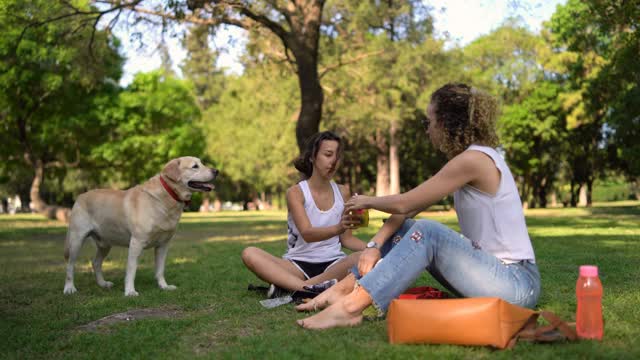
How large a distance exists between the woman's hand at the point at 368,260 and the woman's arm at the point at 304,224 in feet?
3.27

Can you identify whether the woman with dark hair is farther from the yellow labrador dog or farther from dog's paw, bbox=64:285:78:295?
dog's paw, bbox=64:285:78:295

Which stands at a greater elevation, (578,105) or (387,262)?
(578,105)

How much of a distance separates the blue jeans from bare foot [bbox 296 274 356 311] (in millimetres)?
527

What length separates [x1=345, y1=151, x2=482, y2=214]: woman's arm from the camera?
4402 millimetres

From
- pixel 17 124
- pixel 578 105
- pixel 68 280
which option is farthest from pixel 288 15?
pixel 578 105

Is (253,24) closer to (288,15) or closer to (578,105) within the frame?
(288,15)

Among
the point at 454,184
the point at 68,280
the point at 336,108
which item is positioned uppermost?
the point at 336,108

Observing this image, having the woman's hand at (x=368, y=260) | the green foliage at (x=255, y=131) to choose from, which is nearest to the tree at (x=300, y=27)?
the woman's hand at (x=368, y=260)

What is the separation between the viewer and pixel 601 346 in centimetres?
401

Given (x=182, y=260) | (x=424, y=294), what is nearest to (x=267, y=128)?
(x=182, y=260)

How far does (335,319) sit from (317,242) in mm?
1755

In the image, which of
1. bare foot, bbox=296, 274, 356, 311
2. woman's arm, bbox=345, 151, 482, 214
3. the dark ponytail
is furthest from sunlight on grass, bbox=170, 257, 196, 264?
woman's arm, bbox=345, 151, 482, 214

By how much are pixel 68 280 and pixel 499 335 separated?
580 cm

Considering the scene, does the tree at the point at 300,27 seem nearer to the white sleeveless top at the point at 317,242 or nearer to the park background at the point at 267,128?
the park background at the point at 267,128
